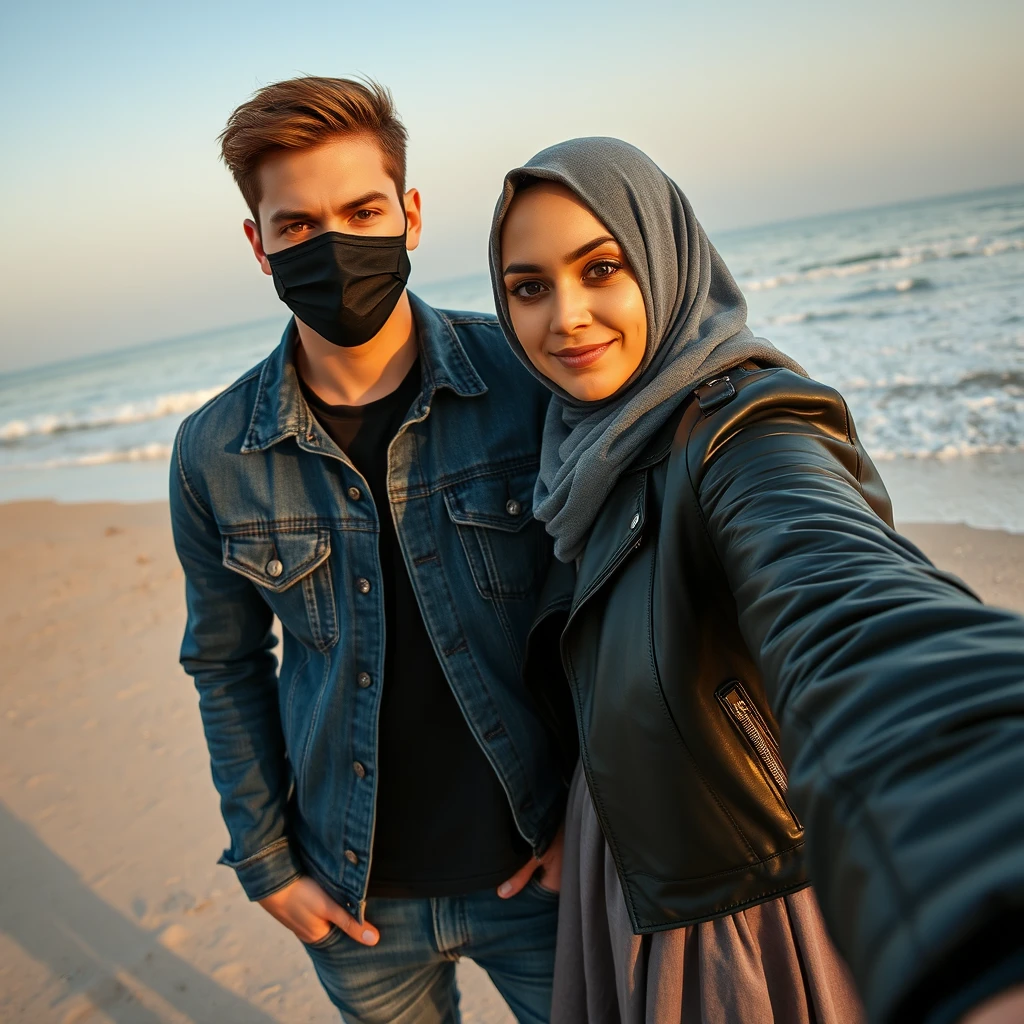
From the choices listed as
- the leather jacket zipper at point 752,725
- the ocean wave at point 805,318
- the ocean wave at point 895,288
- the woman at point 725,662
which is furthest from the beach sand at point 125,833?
the ocean wave at point 895,288

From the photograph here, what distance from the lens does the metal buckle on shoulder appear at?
1182 mm

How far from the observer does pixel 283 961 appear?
316cm

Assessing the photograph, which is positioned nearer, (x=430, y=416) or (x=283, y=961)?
(x=430, y=416)

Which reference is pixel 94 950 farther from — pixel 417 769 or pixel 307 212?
pixel 307 212

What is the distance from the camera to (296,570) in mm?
1759

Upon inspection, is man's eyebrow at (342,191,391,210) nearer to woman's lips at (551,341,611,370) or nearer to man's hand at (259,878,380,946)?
woman's lips at (551,341,611,370)

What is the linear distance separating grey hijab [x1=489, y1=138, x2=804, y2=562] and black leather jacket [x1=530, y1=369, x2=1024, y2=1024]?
0.06 metres

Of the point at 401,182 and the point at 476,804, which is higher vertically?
the point at 401,182

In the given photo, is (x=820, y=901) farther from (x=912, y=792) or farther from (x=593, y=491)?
(x=593, y=491)

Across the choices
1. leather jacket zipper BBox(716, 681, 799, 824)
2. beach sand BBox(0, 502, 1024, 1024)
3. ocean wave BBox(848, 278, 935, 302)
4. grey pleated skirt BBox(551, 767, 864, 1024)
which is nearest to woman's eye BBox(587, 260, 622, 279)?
leather jacket zipper BBox(716, 681, 799, 824)

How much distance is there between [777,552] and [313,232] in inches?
53.3

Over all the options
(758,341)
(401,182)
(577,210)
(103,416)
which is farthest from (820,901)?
(103,416)

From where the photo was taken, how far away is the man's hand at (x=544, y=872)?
171cm

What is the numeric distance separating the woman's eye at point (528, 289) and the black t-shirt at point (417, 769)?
44 cm
